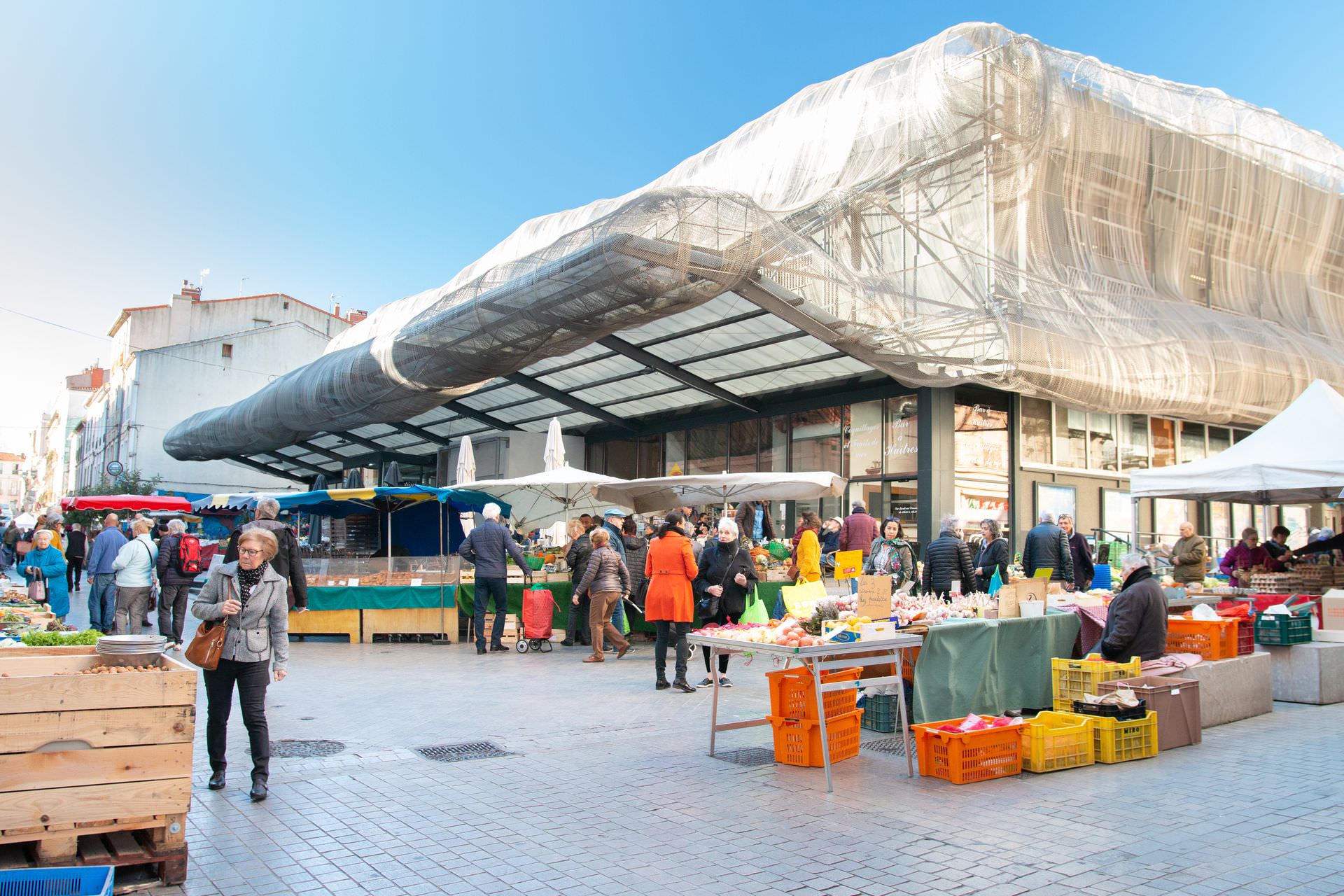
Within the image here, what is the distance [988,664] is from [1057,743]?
112 centimetres

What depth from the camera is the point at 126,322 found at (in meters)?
48.7

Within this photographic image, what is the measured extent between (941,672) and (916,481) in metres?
13.2

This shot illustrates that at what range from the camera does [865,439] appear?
21.6 metres

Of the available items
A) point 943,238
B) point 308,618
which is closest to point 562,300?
point 308,618

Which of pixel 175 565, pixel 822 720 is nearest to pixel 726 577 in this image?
pixel 822 720

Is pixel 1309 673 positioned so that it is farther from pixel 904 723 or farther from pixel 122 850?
pixel 122 850

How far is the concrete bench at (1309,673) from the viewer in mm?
9688

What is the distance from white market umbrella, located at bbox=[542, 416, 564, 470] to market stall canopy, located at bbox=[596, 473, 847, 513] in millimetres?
2674

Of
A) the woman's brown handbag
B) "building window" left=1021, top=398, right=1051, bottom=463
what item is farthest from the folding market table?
"building window" left=1021, top=398, right=1051, bottom=463

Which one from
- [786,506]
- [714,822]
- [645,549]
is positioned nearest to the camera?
[714,822]

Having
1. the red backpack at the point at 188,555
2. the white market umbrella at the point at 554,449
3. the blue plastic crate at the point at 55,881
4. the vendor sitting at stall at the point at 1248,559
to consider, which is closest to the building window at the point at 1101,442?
the vendor sitting at stall at the point at 1248,559

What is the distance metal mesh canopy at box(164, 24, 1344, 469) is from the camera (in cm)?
1638

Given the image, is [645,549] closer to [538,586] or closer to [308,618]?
[538,586]

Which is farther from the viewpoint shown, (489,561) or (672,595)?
(489,561)
